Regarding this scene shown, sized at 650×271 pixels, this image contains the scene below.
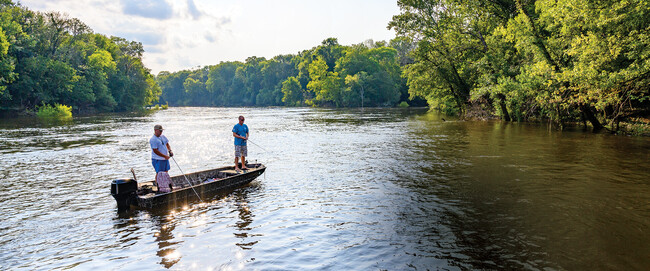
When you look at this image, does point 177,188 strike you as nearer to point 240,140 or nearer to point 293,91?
point 240,140

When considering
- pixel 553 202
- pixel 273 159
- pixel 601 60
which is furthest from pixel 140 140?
pixel 601 60

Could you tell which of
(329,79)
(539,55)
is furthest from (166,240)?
(329,79)

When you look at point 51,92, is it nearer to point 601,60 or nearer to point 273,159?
point 273,159

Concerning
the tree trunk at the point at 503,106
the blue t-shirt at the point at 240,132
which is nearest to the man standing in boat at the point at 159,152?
the blue t-shirt at the point at 240,132

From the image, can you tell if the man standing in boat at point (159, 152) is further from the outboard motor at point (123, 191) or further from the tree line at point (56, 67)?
the tree line at point (56, 67)

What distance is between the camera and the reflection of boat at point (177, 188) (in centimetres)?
1126

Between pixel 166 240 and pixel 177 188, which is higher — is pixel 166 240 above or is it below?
below

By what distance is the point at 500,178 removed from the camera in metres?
14.5

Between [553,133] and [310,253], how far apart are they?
2805 centimetres

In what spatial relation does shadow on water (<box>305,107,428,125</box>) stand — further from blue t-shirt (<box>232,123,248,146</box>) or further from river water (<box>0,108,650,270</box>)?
blue t-shirt (<box>232,123,248,146</box>)

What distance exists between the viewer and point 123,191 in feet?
36.7

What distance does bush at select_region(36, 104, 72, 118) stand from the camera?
6444 cm

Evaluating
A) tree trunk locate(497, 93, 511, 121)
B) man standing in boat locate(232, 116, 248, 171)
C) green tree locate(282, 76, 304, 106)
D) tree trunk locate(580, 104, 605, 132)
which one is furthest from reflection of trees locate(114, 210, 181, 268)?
green tree locate(282, 76, 304, 106)

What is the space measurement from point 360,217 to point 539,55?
25117 mm
